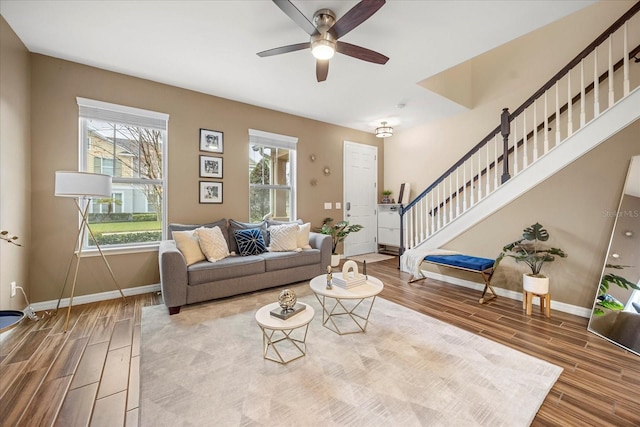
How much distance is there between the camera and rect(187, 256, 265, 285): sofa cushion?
2.85m

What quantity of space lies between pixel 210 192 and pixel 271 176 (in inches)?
44.2

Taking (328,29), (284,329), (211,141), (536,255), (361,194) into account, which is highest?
(328,29)

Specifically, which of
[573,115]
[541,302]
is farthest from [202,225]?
[573,115]

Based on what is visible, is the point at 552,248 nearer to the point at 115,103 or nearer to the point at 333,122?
the point at 333,122

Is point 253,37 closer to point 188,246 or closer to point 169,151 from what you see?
point 169,151

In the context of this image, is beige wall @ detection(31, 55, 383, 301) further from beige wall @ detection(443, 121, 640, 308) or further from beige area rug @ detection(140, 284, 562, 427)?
beige wall @ detection(443, 121, 640, 308)

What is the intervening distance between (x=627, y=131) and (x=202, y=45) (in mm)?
4268

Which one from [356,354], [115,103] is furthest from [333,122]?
[356,354]

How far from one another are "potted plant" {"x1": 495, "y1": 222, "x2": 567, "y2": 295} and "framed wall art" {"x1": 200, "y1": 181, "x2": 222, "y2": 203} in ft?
12.7

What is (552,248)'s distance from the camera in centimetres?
282

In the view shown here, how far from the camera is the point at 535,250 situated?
290 centimetres

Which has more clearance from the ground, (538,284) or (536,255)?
(536,255)

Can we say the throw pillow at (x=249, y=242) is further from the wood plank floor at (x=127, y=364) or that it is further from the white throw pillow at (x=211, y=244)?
the wood plank floor at (x=127, y=364)

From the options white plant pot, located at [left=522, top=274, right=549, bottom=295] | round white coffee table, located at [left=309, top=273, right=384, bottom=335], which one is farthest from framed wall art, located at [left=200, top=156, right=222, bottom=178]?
white plant pot, located at [left=522, top=274, right=549, bottom=295]
